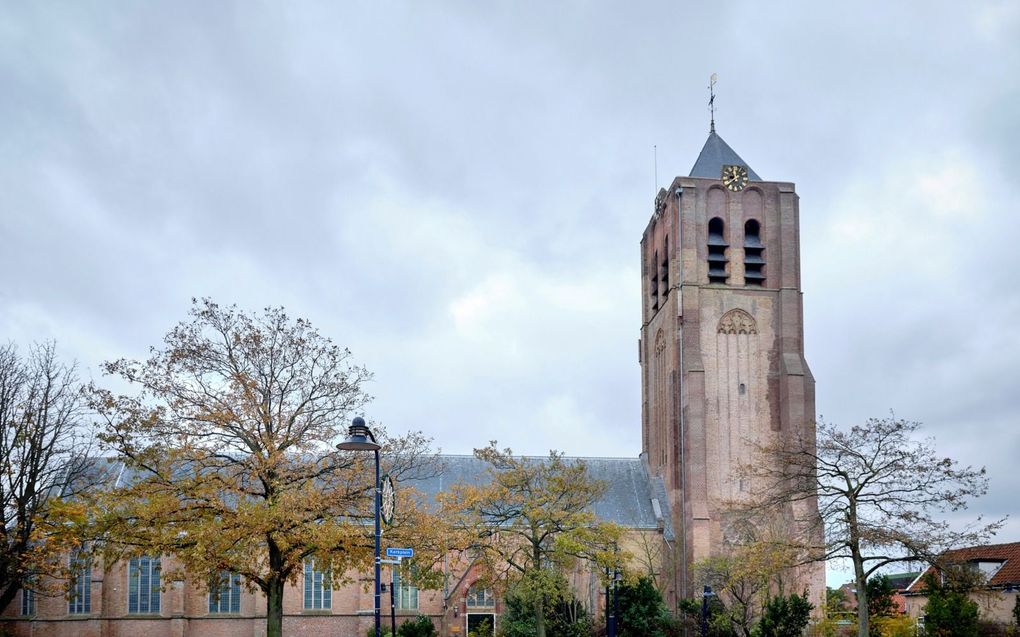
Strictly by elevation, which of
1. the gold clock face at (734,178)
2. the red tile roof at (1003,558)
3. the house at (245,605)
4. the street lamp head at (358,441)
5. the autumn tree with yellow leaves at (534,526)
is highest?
the gold clock face at (734,178)

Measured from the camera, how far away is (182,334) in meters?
28.9

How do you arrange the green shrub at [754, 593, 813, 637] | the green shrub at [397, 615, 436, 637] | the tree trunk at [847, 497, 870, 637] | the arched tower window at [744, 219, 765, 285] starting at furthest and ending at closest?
the arched tower window at [744, 219, 765, 285], the green shrub at [397, 615, 436, 637], the green shrub at [754, 593, 813, 637], the tree trunk at [847, 497, 870, 637]

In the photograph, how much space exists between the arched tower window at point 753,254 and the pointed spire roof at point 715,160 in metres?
3.00

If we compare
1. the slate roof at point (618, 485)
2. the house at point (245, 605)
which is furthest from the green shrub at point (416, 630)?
the slate roof at point (618, 485)

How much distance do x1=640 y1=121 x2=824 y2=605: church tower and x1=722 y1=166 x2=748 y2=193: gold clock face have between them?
6cm

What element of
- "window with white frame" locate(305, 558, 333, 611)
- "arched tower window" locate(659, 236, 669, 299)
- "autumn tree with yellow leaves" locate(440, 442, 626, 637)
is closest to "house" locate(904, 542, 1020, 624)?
"autumn tree with yellow leaves" locate(440, 442, 626, 637)

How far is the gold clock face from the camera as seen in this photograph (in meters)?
59.8

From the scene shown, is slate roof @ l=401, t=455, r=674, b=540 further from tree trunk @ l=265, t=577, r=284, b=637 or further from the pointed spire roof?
tree trunk @ l=265, t=577, r=284, b=637

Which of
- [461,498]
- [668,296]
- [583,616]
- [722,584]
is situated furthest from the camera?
[668,296]

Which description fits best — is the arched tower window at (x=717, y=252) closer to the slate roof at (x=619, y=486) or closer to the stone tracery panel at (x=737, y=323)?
the stone tracery panel at (x=737, y=323)

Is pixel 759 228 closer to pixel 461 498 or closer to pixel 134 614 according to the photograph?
pixel 461 498

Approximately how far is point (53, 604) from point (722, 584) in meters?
33.4

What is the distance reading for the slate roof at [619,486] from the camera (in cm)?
5819

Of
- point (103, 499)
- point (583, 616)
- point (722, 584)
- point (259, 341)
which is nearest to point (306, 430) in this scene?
point (259, 341)
